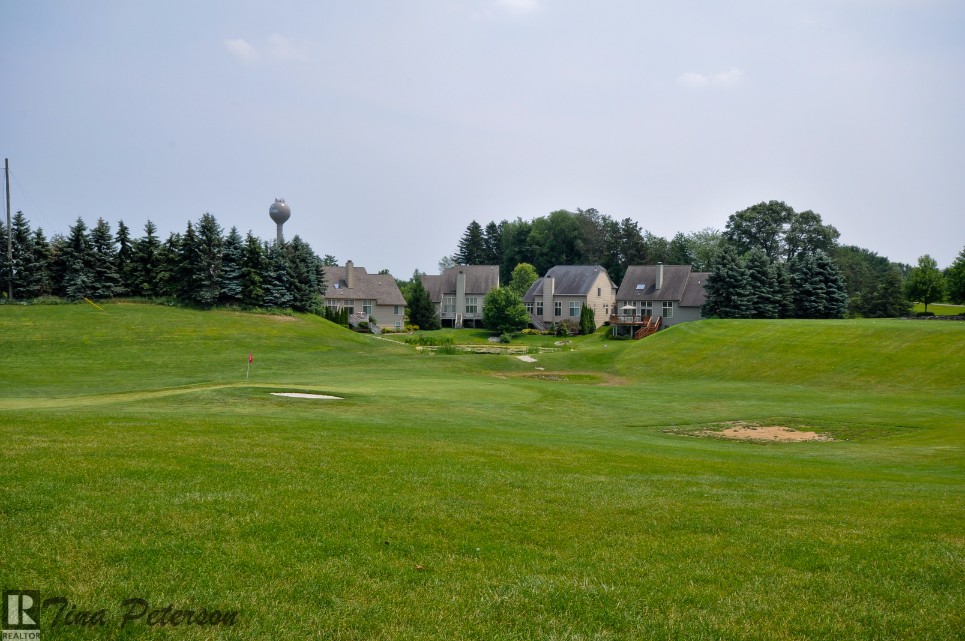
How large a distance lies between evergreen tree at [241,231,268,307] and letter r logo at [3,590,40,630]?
59160mm

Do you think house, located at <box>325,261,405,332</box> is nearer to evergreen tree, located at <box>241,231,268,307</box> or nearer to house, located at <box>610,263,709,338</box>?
evergreen tree, located at <box>241,231,268,307</box>

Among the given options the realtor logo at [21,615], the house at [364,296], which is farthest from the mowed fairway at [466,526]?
the house at [364,296]

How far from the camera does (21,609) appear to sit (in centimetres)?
559

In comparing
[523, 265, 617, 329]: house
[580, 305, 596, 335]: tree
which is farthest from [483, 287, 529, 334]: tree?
[580, 305, 596, 335]: tree

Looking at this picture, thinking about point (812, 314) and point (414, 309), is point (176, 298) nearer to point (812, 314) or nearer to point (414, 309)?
point (414, 309)

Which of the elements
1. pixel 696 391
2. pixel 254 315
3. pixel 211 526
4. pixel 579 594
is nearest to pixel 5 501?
pixel 211 526

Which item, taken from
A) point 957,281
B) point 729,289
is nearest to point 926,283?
point 957,281

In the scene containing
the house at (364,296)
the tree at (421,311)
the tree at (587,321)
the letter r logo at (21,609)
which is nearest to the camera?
the letter r logo at (21,609)

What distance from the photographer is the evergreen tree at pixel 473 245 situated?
136750 mm

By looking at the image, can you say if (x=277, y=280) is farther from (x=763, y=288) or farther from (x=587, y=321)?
(x=763, y=288)

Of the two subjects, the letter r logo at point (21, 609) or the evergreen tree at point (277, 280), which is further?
the evergreen tree at point (277, 280)

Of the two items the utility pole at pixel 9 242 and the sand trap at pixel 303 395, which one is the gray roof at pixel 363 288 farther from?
the sand trap at pixel 303 395

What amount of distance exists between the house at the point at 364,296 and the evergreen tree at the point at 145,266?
2664 centimetres

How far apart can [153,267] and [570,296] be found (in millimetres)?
47953
